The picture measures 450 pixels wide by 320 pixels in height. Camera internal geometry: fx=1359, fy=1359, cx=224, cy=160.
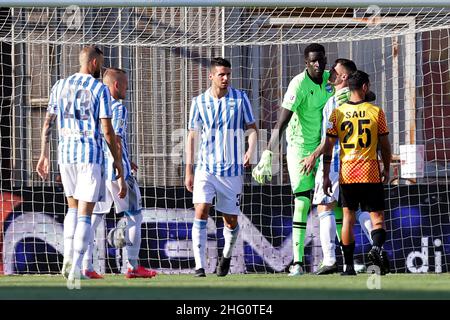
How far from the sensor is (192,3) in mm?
10742

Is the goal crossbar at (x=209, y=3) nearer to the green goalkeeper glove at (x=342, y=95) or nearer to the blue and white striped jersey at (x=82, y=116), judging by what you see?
the green goalkeeper glove at (x=342, y=95)

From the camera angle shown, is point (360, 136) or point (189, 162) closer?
Result: point (360, 136)

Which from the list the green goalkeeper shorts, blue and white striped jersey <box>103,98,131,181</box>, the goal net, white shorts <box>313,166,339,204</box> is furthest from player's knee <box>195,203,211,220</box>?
the goal net

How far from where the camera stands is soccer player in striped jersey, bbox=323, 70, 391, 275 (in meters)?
10.1

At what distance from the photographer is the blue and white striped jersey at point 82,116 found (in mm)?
9742

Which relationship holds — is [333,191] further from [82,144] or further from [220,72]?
[82,144]

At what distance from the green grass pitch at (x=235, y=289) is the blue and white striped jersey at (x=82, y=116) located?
949 mm

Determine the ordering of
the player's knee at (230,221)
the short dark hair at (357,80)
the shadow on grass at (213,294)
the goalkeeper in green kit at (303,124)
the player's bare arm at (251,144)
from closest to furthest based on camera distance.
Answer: the shadow on grass at (213,294), the short dark hair at (357,80), the player's bare arm at (251,144), the player's knee at (230,221), the goalkeeper in green kit at (303,124)

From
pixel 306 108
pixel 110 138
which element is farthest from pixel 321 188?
pixel 110 138

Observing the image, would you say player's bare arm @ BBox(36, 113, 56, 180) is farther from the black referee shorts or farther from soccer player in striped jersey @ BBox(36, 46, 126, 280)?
the black referee shorts

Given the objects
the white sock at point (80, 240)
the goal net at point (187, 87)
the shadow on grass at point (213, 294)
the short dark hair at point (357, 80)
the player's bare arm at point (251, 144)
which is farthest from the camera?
the goal net at point (187, 87)

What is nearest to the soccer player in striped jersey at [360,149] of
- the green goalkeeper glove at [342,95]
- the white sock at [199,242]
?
the green goalkeeper glove at [342,95]

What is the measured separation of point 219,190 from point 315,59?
139 centimetres

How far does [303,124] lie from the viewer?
11297 millimetres
